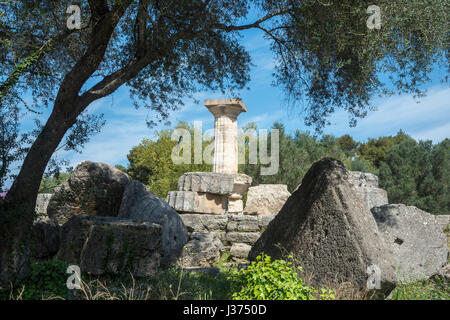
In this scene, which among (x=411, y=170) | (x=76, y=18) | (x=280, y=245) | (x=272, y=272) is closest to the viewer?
(x=272, y=272)

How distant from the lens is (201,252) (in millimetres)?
11148

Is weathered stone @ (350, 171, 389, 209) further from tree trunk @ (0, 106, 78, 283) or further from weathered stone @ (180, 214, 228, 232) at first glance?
tree trunk @ (0, 106, 78, 283)

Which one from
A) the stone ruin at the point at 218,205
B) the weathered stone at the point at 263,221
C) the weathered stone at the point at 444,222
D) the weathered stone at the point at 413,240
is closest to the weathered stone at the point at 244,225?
the stone ruin at the point at 218,205

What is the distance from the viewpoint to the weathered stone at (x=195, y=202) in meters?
16.5

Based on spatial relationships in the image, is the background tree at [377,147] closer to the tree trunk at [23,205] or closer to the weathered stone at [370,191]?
the weathered stone at [370,191]

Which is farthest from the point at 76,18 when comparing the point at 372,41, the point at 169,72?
the point at 372,41

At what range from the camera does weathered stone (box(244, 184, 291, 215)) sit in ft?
57.4

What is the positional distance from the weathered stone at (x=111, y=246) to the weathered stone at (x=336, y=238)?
7.67ft

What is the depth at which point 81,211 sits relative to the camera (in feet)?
36.1

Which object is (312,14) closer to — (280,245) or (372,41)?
(372,41)

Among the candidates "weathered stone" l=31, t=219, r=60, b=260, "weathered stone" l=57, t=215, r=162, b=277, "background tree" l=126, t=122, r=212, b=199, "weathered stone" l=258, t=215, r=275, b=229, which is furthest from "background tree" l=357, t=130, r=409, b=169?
"weathered stone" l=57, t=215, r=162, b=277

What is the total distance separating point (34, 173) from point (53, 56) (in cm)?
438

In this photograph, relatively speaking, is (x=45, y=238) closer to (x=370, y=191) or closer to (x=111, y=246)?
(x=111, y=246)

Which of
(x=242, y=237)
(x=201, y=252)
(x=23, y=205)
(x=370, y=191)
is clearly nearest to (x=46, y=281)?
(x=23, y=205)
